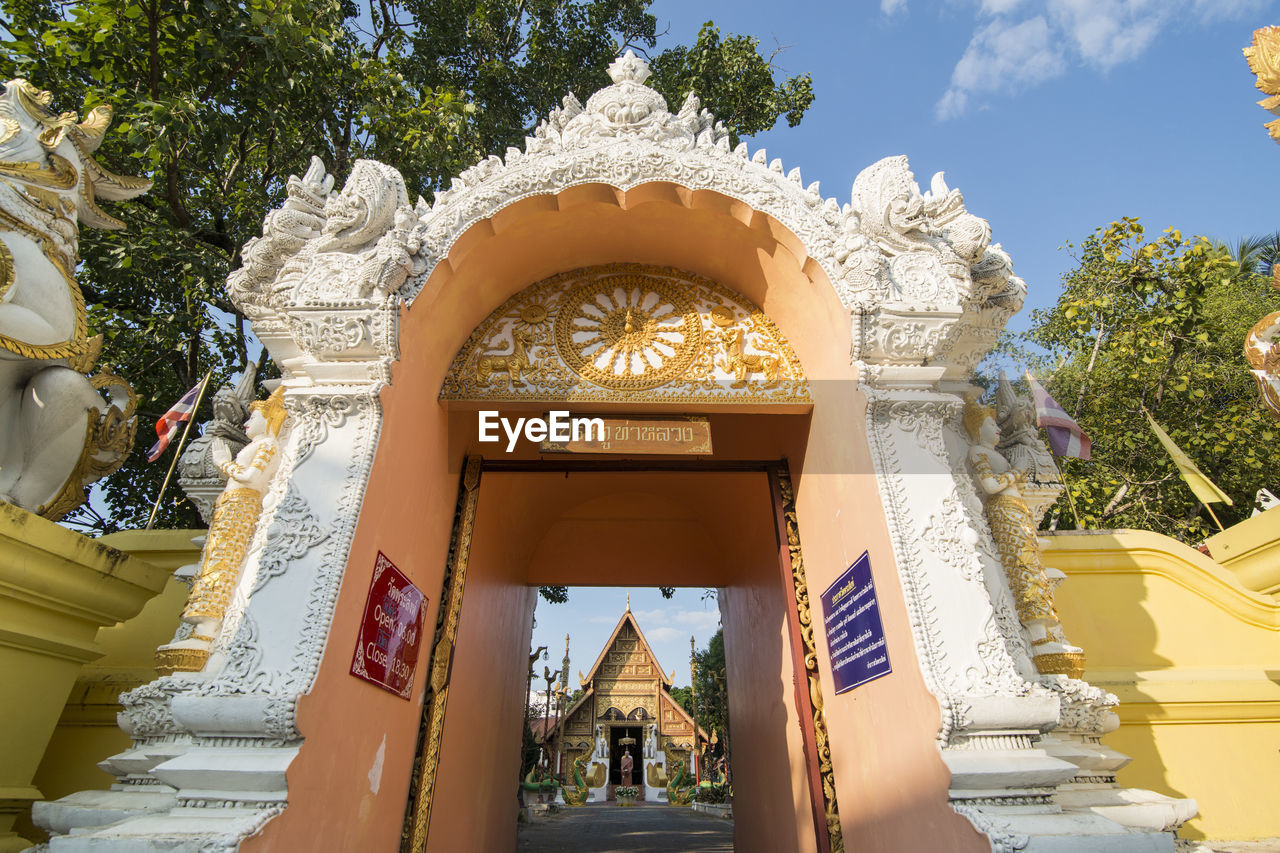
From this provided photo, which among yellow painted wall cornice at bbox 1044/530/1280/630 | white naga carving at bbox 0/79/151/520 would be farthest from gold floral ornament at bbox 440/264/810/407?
yellow painted wall cornice at bbox 1044/530/1280/630

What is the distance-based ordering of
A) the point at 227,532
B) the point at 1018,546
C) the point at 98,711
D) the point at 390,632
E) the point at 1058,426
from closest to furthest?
1. the point at 227,532
2. the point at 390,632
3. the point at 1018,546
4. the point at 98,711
5. the point at 1058,426

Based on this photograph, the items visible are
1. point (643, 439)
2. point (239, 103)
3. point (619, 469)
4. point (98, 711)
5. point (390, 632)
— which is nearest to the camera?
point (390, 632)

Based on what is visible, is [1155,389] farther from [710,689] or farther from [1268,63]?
[710,689]

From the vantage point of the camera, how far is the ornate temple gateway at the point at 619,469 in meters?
2.90

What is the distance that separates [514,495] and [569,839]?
6.34 metres

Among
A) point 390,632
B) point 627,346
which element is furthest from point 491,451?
point 390,632

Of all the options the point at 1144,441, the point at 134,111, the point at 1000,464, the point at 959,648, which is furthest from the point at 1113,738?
the point at 134,111

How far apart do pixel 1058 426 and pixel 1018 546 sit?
2.44m

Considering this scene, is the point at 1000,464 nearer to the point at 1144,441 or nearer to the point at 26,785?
the point at 26,785

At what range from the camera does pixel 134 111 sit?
666 cm

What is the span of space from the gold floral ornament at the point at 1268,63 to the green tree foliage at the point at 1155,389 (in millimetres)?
5275

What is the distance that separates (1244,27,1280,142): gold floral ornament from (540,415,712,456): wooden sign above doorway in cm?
571

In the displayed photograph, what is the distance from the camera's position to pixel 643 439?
4512 millimetres

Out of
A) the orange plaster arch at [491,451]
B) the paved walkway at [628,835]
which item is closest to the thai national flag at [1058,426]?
the orange plaster arch at [491,451]
